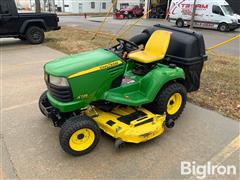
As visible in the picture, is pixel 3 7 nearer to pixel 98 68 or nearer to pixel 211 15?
pixel 98 68

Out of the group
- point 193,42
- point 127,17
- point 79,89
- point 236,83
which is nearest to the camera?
point 79,89

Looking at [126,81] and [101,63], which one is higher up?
[101,63]

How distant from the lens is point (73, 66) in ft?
9.73

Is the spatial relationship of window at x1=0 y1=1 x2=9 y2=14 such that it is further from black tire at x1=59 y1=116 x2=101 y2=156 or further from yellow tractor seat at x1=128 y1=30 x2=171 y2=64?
black tire at x1=59 y1=116 x2=101 y2=156

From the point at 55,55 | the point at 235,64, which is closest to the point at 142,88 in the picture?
the point at 235,64

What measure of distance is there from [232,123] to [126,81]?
5.97 ft

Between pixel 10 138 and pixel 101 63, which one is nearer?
pixel 101 63

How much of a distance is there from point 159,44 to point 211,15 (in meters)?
15.3

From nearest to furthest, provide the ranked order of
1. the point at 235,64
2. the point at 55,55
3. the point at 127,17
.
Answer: the point at 235,64 → the point at 55,55 → the point at 127,17

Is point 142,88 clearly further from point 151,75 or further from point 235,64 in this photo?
point 235,64

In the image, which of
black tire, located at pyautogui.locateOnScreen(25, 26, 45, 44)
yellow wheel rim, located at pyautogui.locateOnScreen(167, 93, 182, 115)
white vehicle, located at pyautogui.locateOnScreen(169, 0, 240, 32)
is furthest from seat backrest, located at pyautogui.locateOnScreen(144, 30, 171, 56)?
white vehicle, located at pyautogui.locateOnScreen(169, 0, 240, 32)

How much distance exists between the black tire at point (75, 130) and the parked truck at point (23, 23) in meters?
7.88

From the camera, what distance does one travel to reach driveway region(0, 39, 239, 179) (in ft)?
9.05

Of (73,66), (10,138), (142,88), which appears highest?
(73,66)
